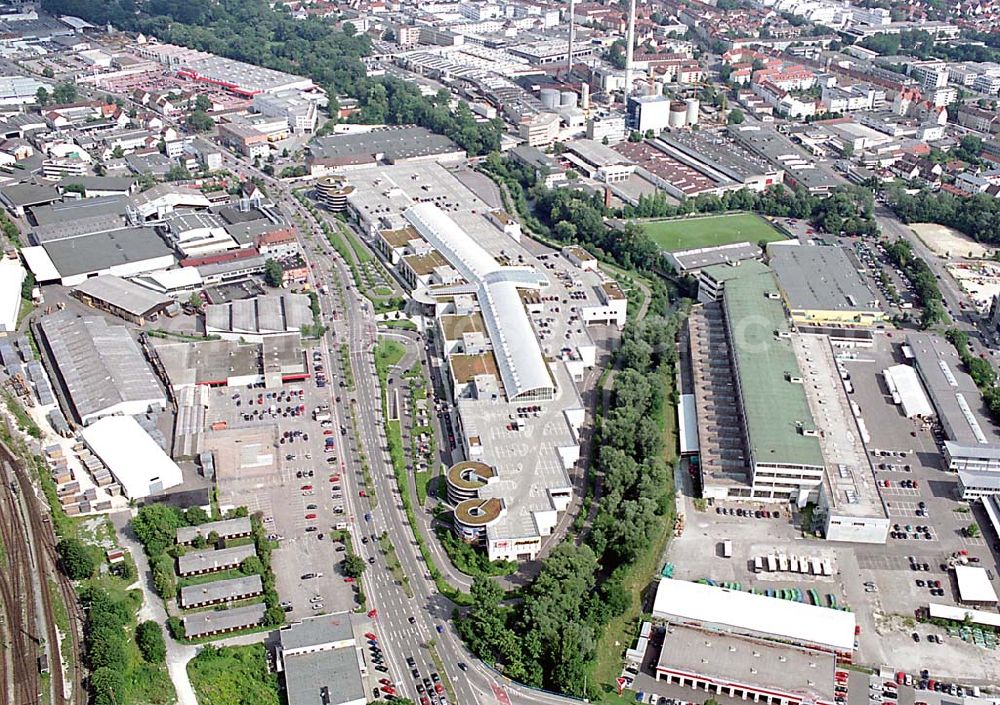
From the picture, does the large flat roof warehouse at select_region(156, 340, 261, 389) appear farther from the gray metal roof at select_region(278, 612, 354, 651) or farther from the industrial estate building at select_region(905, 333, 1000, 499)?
the industrial estate building at select_region(905, 333, 1000, 499)

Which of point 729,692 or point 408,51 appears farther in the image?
point 408,51

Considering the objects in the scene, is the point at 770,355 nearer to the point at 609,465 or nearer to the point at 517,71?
the point at 609,465

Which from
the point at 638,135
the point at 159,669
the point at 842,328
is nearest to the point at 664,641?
the point at 159,669

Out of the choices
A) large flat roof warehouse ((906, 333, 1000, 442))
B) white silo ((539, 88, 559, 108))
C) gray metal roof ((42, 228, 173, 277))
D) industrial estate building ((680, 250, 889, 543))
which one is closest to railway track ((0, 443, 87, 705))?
gray metal roof ((42, 228, 173, 277))

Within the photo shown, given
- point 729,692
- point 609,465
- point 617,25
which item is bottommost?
point 729,692

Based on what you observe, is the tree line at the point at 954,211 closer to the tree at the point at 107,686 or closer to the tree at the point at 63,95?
the tree at the point at 107,686

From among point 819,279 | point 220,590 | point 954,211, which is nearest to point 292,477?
point 220,590

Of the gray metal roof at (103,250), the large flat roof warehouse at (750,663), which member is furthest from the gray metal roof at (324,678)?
the gray metal roof at (103,250)
